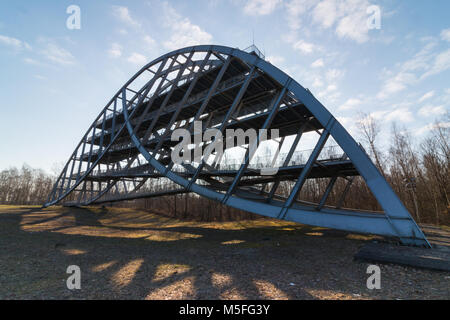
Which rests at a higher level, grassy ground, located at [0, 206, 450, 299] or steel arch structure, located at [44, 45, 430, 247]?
steel arch structure, located at [44, 45, 430, 247]

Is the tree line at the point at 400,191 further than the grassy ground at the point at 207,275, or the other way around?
the tree line at the point at 400,191

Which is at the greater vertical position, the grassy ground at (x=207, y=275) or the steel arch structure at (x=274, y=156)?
the steel arch structure at (x=274, y=156)

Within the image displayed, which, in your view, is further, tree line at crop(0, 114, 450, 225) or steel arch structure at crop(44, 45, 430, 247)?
tree line at crop(0, 114, 450, 225)

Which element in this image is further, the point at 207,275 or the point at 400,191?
the point at 400,191

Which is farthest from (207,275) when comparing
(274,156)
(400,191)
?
(400,191)

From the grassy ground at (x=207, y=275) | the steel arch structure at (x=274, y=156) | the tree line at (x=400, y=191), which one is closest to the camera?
the grassy ground at (x=207, y=275)

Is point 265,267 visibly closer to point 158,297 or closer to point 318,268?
point 318,268

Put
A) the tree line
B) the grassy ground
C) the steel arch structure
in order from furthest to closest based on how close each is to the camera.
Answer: the tree line → the steel arch structure → the grassy ground

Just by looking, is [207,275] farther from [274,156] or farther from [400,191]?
[400,191]

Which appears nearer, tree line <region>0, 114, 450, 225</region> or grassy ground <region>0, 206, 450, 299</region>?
grassy ground <region>0, 206, 450, 299</region>

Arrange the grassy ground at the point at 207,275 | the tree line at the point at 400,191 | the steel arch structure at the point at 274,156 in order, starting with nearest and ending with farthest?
the grassy ground at the point at 207,275
the steel arch structure at the point at 274,156
the tree line at the point at 400,191

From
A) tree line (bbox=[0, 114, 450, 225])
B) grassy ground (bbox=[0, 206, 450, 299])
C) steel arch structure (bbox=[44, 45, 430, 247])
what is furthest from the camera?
tree line (bbox=[0, 114, 450, 225])

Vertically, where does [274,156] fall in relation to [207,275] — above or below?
above
